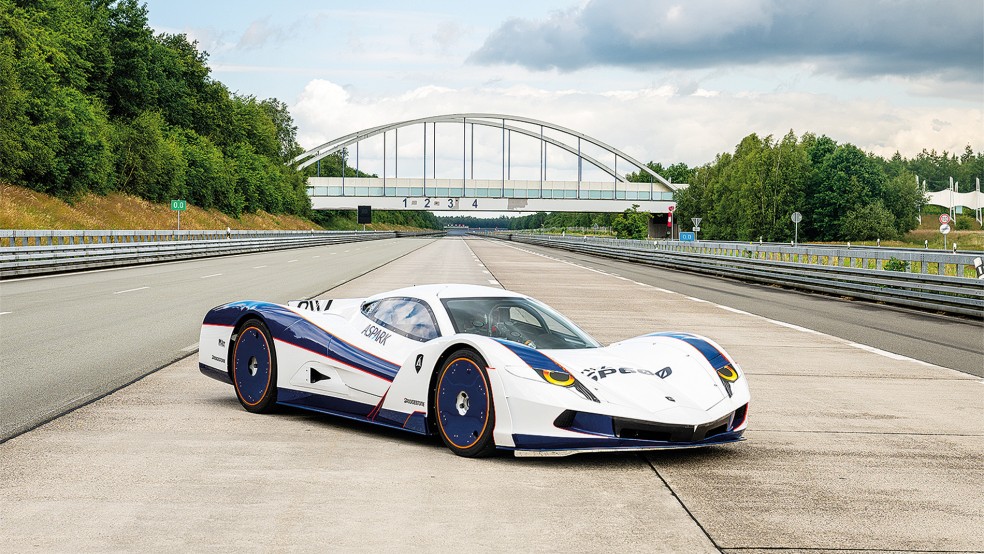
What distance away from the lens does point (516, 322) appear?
7316 mm

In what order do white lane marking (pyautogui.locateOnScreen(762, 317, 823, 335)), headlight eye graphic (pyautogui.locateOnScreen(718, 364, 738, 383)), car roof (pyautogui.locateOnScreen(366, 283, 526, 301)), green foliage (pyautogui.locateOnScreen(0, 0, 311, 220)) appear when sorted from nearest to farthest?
headlight eye graphic (pyautogui.locateOnScreen(718, 364, 738, 383)) → car roof (pyautogui.locateOnScreen(366, 283, 526, 301)) → white lane marking (pyautogui.locateOnScreen(762, 317, 823, 335)) → green foliage (pyautogui.locateOnScreen(0, 0, 311, 220))

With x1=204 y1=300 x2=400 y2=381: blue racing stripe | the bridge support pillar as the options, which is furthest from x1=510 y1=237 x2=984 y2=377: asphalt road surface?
the bridge support pillar

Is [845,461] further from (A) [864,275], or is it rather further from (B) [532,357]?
(A) [864,275]

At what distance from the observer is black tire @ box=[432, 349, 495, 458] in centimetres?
630

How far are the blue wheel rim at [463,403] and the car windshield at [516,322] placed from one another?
0.57 metres

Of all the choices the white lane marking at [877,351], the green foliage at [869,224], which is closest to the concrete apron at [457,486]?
the white lane marking at [877,351]

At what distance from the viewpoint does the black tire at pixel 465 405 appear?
20.7 feet

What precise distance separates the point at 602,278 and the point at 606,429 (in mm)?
27171

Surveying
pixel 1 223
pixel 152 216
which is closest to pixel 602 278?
pixel 1 223

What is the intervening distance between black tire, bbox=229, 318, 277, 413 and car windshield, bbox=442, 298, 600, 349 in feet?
5.37

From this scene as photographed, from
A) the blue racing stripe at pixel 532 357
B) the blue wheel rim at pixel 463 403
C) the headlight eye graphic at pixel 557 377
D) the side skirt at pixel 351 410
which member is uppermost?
the blue racing stripe at pixel 532 357

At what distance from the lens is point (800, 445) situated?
7066 mm

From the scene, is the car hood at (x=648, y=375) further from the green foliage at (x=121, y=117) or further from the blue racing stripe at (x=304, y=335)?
the green foliage at (x=121, y=117)

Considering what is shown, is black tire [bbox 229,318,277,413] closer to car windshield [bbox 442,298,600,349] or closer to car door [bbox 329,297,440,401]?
car door [bbox 329,297,440,401]
